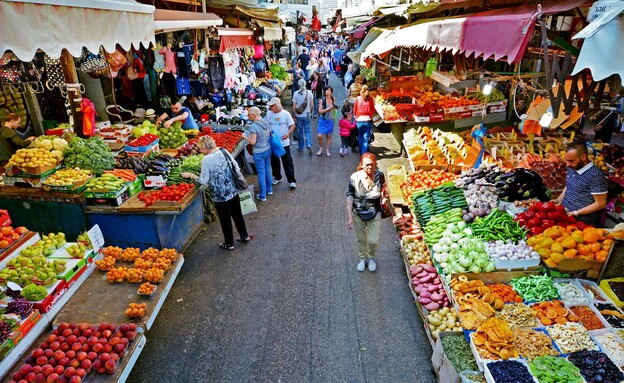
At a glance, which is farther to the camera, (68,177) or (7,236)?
(68,177)

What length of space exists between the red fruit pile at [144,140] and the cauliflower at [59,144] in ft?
3.49

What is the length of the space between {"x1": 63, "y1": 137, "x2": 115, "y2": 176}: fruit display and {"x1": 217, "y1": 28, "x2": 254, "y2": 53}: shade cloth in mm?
4533

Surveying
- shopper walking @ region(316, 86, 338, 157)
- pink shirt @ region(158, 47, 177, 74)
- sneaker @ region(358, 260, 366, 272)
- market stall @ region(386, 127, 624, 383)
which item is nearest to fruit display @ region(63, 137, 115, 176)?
pink shirt @ region(158, 47, 177, 74)

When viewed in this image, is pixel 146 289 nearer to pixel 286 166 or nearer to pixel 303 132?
pixel 286 166

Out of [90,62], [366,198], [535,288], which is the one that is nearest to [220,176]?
[366,198]

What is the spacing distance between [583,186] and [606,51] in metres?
2.65

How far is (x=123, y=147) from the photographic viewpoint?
690 centimetres

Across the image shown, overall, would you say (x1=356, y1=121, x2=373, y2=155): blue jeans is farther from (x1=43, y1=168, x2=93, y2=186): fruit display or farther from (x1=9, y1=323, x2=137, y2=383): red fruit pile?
(x1=9, y1=323, x2=137, y2=383): red fruit pile

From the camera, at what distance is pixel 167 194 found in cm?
558

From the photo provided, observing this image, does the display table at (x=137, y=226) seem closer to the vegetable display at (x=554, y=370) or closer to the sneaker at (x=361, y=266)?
the sneaker at (x=361, y=266)

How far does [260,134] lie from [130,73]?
2.99 m

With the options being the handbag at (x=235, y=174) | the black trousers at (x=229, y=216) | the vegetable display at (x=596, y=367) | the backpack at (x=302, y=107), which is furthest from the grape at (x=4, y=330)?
the backpack at (x=302, y=107)

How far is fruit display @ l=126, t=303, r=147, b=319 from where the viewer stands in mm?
3869

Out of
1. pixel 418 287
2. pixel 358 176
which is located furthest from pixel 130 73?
pixel 418 287
